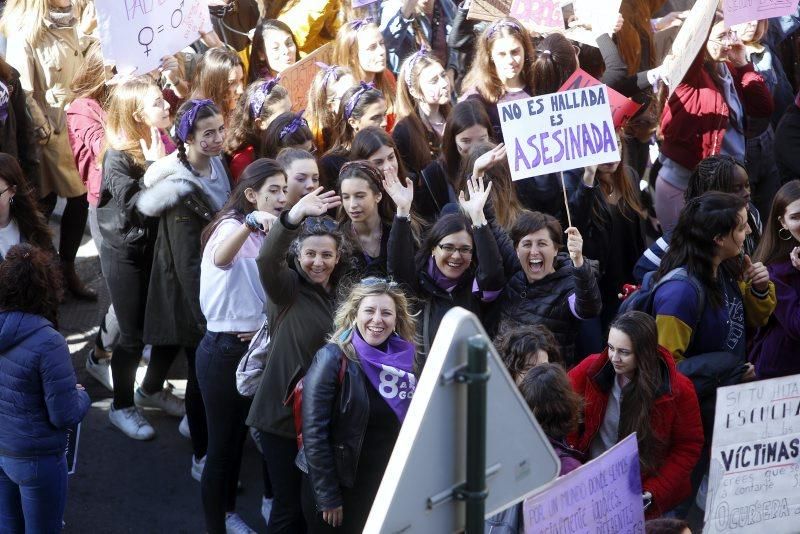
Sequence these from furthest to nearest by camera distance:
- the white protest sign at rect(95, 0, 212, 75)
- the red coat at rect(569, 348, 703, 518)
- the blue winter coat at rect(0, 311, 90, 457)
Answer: the white protest sign at rect(95, 0, 212, 75) < the blue winter coat at rect(0, 311, 90, 457) < the red coat at rect(569, 348, 703, 518)

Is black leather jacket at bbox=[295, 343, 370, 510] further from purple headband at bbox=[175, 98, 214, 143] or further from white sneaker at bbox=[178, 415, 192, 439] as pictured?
white sneaker at bbox=[178, 415, 192, 439]

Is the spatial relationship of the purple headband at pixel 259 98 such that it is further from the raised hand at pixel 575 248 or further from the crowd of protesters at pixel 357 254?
the raised hand at pixel 575 248

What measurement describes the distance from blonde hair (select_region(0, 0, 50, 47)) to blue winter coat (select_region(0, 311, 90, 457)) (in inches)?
133

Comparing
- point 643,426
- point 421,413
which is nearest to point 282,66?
point 643,426

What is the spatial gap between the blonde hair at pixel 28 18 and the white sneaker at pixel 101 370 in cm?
218

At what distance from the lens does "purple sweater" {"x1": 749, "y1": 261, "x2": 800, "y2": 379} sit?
5.63 meters

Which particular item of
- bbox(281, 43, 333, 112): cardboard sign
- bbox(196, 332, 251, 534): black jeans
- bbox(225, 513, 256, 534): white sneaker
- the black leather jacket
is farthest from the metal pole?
bbox(281, 43, 333, 112): cardboard sign

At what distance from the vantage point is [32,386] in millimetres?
4996

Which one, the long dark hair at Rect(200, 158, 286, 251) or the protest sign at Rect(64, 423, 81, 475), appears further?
the long dark hair at Rect(200, 158, 286, 251)

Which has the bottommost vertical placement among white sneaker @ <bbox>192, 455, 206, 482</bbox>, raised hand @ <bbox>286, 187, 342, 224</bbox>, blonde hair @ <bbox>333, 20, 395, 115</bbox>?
white sneaker @ <bbox>192, 455, 206, 482</bbox>

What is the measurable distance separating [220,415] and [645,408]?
1986 mm

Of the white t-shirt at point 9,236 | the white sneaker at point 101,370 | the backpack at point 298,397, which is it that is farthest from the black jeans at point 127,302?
the backpack at point 298,397

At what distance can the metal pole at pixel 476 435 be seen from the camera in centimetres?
295

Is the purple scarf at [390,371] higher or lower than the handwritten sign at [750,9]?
lower
